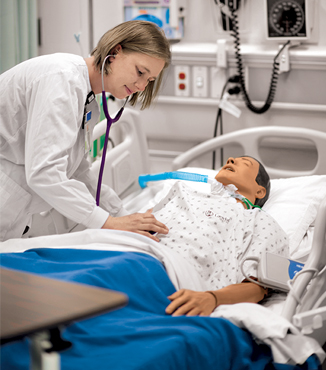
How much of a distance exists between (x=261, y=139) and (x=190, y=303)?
1.70 m

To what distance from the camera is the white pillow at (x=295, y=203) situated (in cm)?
233

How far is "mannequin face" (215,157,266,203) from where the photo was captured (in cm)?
229

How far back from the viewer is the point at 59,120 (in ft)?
5.58

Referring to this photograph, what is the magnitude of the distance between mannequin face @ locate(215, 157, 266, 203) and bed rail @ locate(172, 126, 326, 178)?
2.10ft

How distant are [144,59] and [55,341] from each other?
4.02 ft

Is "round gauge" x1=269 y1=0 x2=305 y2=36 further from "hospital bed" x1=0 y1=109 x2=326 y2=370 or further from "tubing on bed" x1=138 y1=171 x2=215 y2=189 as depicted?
"hospital bed" x1=0 y1=109 x2=326 y2=370

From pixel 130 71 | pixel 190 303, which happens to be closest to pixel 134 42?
pixel 130 71

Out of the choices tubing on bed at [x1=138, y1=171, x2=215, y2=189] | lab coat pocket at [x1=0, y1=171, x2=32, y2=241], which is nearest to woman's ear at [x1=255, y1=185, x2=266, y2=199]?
tubing on bed at [x1=138, y1=171, x2=215, y2=189]

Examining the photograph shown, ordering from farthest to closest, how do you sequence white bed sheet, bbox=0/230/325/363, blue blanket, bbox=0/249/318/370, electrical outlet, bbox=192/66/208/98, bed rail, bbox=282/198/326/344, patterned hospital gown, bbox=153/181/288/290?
electrical outlet, bbox=192/66/208/98
patterned hospital gown, bbox=153/181/288/290
bed rail, bbox=282/198/326/344
white bed sheet, bbox=0/230/325/363
blue blanket, bbox=0/249/318/370

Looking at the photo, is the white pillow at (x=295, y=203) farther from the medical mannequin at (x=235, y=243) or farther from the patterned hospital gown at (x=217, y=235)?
the patterned hospital gown at (x=217, y=235)

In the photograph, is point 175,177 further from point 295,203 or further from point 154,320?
point 154,320

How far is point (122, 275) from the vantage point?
5.29ft

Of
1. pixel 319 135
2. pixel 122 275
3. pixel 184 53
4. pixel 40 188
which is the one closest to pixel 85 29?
pixel 184 53

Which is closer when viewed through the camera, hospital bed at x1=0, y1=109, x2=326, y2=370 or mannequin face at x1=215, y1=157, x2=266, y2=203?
hospital bed at x1=0, y1=109, x2=326, y2=370
